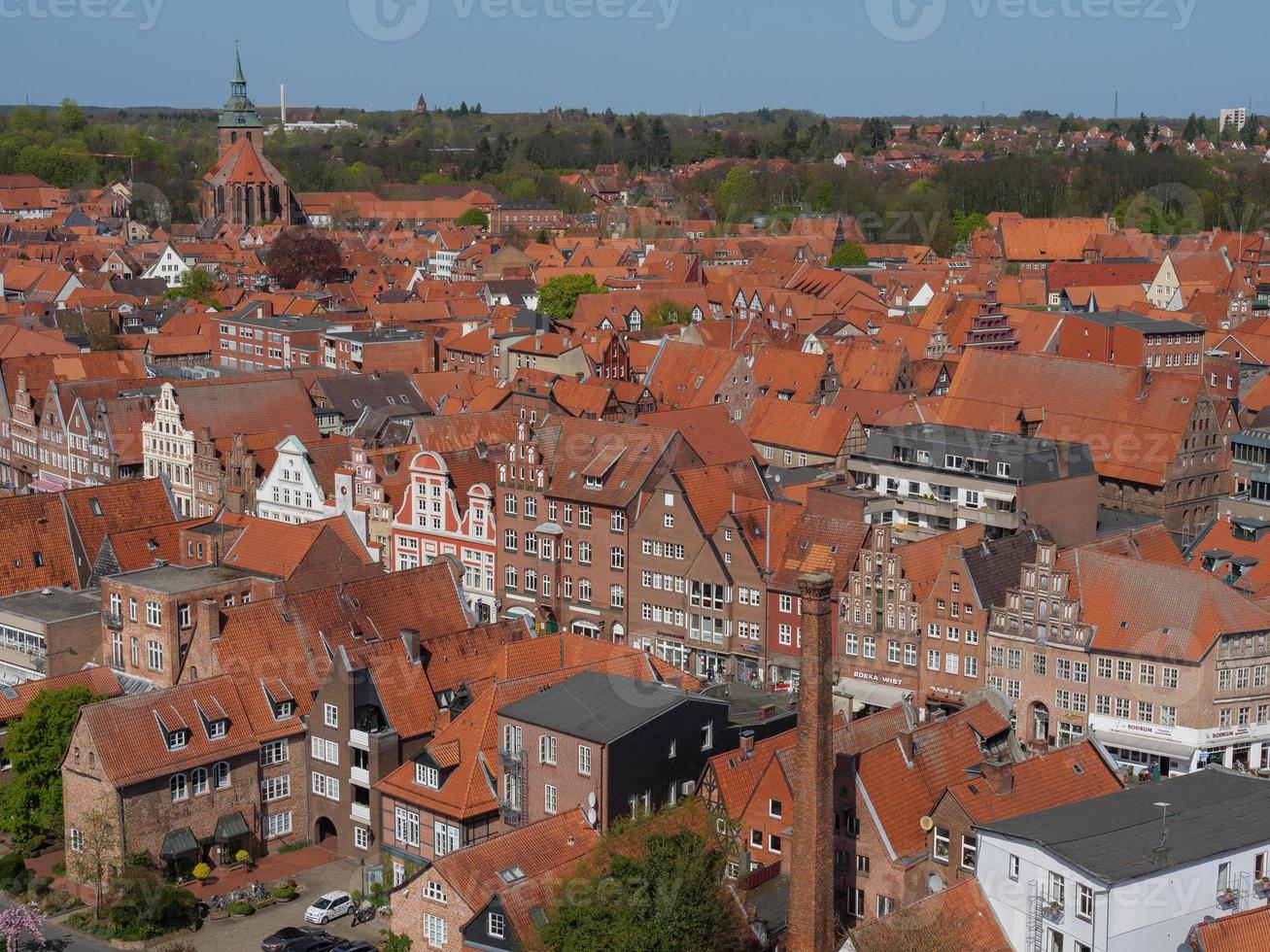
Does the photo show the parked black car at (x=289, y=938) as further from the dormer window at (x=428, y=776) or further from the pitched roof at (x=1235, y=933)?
the pitched roof at (x=1235, y=933)

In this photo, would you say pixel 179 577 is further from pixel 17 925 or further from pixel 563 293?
pixel 563 293

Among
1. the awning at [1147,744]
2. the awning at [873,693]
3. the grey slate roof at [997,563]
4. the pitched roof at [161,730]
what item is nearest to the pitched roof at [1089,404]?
the grey slate roof at [997,563]

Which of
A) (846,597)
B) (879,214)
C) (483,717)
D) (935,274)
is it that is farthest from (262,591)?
(879,214)

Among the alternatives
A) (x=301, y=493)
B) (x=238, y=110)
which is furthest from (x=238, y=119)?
(x=301, y=493)

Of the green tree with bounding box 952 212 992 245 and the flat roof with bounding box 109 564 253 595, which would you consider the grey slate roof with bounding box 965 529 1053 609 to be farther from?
the green tree with bounding box 952 212 992 245

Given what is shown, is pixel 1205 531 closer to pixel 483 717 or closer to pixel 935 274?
pixel 483 717

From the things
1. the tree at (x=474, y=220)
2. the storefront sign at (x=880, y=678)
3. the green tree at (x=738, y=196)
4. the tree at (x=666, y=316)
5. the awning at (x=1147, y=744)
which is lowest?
the awning at (x=1147, y=744)

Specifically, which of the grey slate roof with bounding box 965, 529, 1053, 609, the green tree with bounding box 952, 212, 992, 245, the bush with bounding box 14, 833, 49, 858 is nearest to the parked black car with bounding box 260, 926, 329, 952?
the bush with bounding box 14, 833, 49, 858
